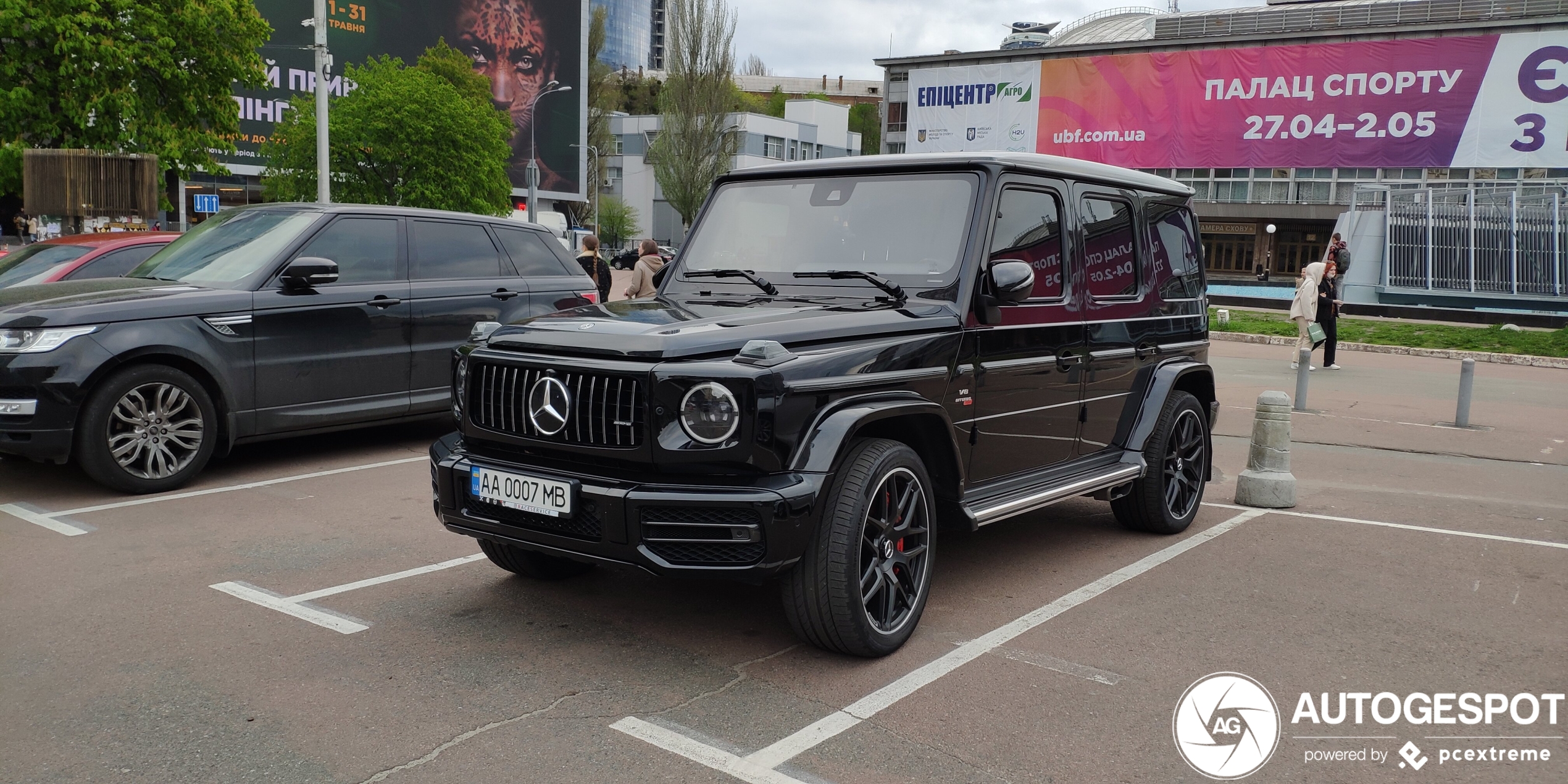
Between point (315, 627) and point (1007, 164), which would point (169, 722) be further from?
point (1007, 164)

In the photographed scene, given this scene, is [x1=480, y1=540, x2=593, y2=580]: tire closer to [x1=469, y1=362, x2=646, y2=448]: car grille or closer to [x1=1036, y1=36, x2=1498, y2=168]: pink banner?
[x1=469, y1=362, x2=646, y2=448]: car grille

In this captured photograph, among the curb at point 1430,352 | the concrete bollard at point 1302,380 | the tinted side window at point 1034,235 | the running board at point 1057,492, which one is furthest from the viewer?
the curb at point 1430,352

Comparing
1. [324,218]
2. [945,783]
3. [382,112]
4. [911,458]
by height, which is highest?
[382,112]

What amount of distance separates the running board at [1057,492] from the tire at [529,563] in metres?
1.82

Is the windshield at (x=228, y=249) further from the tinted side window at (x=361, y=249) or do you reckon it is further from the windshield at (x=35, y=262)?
the windshield at (x=35, y=262)

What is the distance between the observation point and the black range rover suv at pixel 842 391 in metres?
3.91

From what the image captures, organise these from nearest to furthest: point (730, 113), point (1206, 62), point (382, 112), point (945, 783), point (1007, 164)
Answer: point (945, 783), point (1007, 164), point (382, 112), point (1206, 62), point (730, 113)

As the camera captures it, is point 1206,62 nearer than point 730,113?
Yes

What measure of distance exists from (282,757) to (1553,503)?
27.0 feet

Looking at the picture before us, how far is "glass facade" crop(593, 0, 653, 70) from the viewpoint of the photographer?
6885 inches

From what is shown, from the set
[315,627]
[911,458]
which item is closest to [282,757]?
[315,627]

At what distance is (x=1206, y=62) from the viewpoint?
5512 centimetres

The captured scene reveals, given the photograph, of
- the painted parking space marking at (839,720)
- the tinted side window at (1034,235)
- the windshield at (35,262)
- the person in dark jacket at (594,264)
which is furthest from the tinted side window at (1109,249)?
the person in dark jacket at (594,264)

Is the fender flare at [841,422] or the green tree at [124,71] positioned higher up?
the green tree at [124,71]
